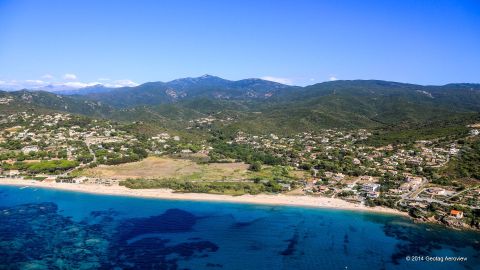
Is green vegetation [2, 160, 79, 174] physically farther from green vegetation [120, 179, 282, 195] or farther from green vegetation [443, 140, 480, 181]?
green vegetation [443, 140, 480, 181]

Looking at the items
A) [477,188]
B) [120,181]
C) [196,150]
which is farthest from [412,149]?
[120,181]

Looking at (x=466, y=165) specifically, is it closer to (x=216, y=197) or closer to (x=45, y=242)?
(x=216, y=197)

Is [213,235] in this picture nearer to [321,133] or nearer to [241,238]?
[241,238]

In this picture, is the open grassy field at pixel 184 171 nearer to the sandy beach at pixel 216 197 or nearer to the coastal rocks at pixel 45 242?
the sandy beach at pixel 216 197

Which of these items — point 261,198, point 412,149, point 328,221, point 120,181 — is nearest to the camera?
point 328,221

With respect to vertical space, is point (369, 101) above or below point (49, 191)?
above

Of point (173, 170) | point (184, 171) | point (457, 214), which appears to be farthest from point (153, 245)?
point (457, 214)
